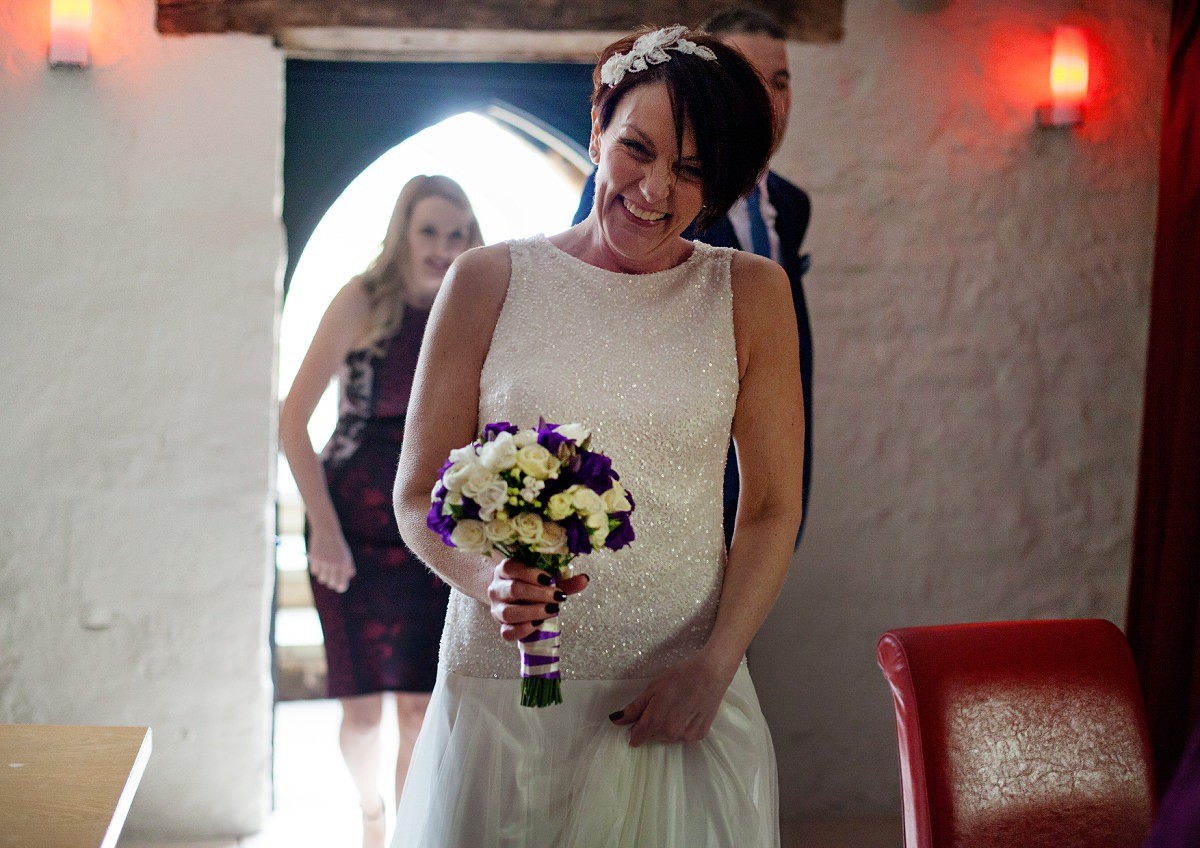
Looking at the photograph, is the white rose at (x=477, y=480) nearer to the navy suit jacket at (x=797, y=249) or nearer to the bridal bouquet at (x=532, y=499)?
the bridal bouquet at (x=532, y=499)

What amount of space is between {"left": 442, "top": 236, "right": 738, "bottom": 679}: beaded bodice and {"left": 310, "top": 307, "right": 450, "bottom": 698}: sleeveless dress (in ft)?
6.84

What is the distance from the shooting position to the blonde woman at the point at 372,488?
3.85 metres

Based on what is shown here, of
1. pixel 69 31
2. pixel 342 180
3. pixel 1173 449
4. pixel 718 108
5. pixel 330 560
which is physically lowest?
pixel 330 560

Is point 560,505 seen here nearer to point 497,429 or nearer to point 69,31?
point 497,429

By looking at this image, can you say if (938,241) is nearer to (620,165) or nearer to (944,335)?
(944,335)

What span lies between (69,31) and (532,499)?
3.10 meters

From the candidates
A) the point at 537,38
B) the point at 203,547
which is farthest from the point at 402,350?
the point at 537,38

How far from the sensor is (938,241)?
13.5 ft

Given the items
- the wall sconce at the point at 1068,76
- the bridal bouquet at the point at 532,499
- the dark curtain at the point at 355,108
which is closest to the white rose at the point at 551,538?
the bridal bouquet at the point at 532,499

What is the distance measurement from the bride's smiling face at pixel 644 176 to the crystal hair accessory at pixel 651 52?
4 cm

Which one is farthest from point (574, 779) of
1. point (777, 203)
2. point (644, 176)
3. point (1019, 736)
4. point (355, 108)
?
point (355, 108)

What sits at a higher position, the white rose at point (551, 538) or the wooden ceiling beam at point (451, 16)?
the wooden ceiling beam at point (451, 16)

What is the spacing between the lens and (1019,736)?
1849 millimetres

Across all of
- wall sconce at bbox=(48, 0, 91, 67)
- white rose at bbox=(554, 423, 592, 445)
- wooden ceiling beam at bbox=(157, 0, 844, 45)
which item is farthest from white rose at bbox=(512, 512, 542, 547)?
wall sconce at bbox=(48, 0, 91, 67)
